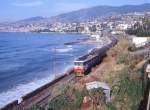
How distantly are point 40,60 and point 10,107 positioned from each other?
40.1 meters

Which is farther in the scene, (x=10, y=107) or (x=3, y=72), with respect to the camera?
(x=3, y=72)

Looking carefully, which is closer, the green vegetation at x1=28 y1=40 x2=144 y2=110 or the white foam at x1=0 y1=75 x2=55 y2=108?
the green vegetation at x1=28 y1=40 x2=144 y2=110

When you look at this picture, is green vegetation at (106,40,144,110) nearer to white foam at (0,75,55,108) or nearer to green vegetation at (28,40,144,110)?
green vegetation at (28,40,144,110)

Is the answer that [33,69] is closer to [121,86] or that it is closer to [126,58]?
[126,58]

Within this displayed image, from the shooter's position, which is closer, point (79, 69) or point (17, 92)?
point (17, 92)

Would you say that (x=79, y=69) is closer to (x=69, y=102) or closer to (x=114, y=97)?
(x=114, y=97)

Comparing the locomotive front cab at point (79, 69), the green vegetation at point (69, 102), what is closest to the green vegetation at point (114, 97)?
the green vegetation at point (69, 102)


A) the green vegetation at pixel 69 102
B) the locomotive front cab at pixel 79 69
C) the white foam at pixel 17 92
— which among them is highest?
the green vegetation at pixel 69 102

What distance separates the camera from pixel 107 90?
23344 mm

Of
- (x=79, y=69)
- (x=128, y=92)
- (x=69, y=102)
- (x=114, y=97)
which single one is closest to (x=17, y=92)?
(x=79, y=69)

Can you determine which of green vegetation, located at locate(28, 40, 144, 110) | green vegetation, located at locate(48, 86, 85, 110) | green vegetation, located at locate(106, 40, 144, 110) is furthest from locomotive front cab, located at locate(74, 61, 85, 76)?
green vegetation, located at locate(48, 86, 85, 110)

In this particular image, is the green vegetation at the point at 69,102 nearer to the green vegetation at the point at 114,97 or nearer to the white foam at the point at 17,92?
the green vegetation at the point at 114,97

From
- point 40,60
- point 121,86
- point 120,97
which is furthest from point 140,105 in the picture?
point 40,60

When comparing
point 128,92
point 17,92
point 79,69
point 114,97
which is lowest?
point 17,92
